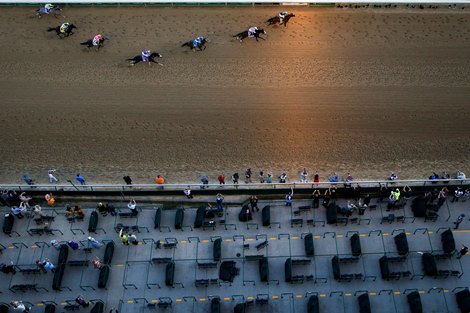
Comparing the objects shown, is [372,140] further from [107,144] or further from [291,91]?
[107,144]

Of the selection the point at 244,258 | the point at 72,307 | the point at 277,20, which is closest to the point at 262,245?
the point at 244,258

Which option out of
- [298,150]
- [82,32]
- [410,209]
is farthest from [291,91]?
[82,32]

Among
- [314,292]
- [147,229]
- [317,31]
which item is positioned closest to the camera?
[314,292]

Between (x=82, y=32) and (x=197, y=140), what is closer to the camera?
(x=197, y=140)

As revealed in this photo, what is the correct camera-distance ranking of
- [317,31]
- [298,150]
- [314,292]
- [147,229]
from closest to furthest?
[314,292], [147,229], [298,150], [317,31]

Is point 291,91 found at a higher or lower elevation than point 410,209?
higher

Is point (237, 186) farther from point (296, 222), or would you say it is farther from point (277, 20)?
point (277, 20)
